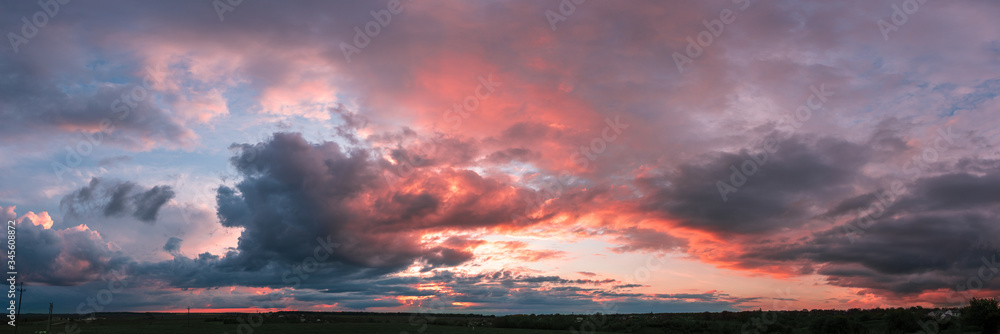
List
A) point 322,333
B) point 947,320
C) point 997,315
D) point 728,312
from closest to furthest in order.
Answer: point 997,315 → point 947,320 → point 322,333 → point 728,312

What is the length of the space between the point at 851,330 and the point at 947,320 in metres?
8.83

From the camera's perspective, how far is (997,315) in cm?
4081

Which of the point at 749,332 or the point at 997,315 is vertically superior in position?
the point at 997,315

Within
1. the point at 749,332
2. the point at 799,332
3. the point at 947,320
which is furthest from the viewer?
the point at 749,332

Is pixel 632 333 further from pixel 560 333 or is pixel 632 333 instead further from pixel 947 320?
pixel 947 320

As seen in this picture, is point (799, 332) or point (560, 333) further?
point (560, 333)

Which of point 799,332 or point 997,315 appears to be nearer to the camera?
point 997,315

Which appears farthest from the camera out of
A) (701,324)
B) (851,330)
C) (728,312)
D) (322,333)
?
(728,312)

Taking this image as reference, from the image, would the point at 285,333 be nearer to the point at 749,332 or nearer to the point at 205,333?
the point at 205,333

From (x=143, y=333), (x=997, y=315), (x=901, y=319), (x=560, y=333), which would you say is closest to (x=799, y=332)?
(x=901, y=319)

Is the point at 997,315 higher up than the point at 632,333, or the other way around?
the point at 997,315

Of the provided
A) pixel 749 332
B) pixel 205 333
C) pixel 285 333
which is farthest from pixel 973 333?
pixel 205 333

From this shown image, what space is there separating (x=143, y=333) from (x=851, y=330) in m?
99.0

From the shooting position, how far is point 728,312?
12888 centimetres
